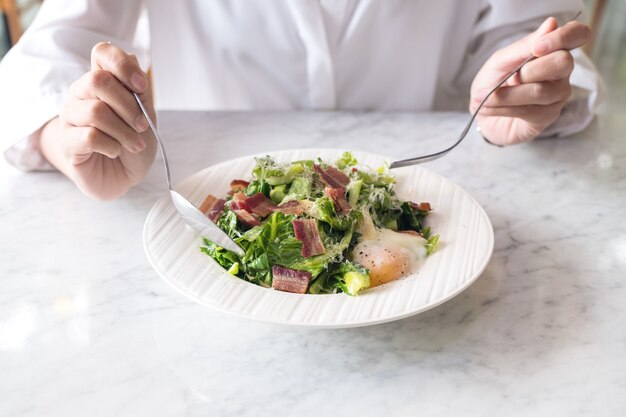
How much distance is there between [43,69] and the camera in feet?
4.33

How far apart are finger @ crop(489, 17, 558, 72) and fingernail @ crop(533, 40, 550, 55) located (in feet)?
0.08

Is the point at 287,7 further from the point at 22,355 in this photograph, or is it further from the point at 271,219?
the point at 22,355

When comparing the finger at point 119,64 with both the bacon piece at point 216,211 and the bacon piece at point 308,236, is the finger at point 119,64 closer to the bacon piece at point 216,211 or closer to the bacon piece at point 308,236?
the bacon piece at point 216,211

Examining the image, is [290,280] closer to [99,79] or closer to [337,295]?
[337,295]

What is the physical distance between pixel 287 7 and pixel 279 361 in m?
1.05

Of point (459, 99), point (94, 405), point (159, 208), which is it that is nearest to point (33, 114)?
point (159, 208)

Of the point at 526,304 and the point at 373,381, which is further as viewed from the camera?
the point at 526,304

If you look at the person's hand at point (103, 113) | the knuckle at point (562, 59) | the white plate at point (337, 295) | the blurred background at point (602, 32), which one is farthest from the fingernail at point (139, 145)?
the blurred background at point (602, 32)

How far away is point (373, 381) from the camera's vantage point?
2.69 ft

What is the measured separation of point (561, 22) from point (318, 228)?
105 centimetres

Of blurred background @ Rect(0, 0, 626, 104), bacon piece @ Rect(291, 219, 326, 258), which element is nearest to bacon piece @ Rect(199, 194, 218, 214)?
bacon piece @ Rect(291, 219, 326, 258)

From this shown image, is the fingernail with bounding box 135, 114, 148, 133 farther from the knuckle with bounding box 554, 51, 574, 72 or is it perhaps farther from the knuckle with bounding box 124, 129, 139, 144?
the knuckle with bounding box 554, 51, 574, 72

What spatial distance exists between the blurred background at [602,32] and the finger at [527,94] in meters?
2.87

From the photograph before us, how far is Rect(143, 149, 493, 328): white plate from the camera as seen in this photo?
2.59 ft
